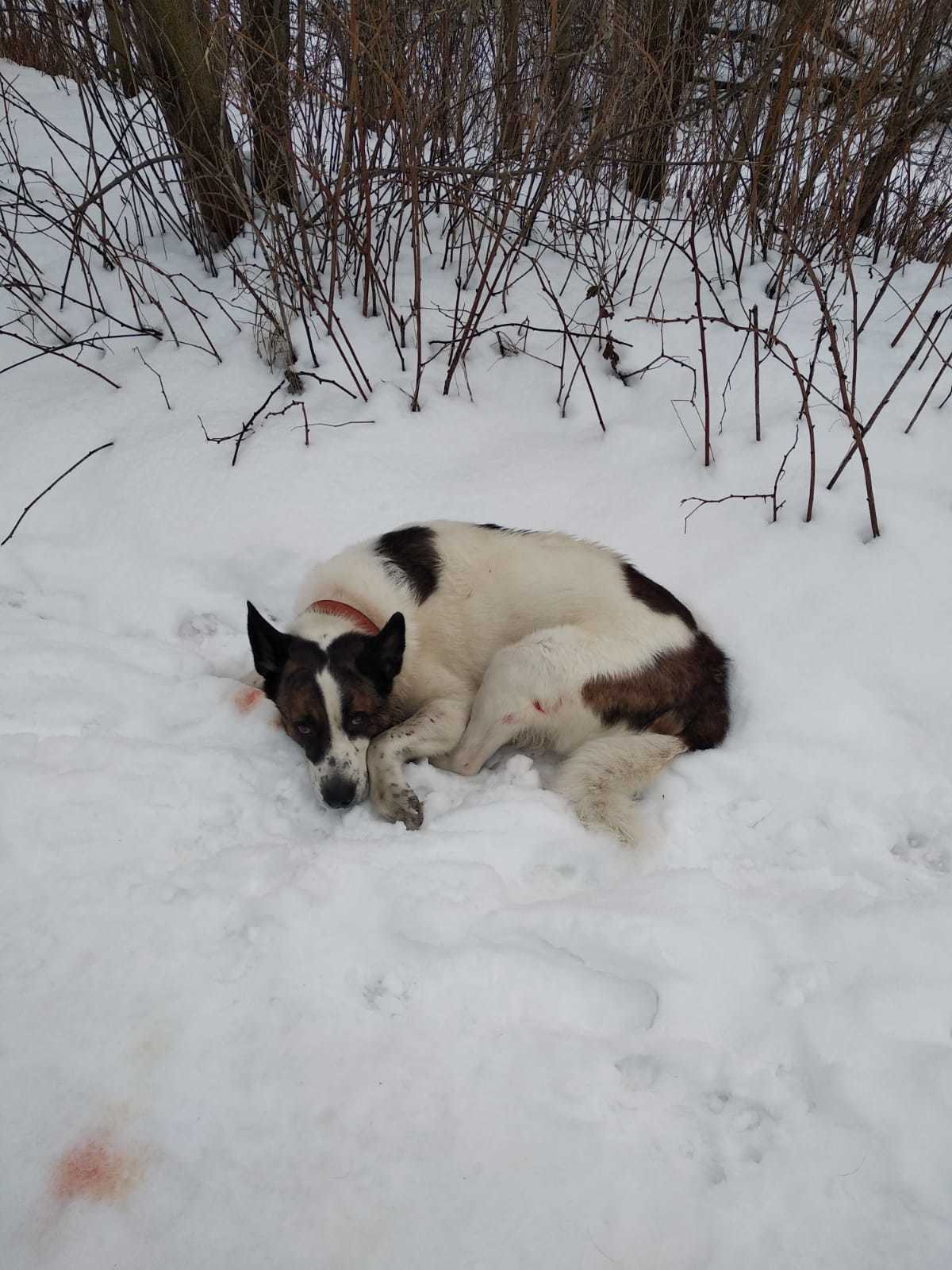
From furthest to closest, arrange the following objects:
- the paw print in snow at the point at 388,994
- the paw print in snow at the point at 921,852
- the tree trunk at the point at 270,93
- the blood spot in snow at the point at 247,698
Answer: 1. the tree trunk at the point at 270,93
2. the blood spot in snow at the point at 247,698
3. the paw print in snow at the point at 921,852
4. the paw print in snow at the point at 388,994

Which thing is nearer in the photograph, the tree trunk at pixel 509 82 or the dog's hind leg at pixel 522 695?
the dog's hind leg at pixel 522 695

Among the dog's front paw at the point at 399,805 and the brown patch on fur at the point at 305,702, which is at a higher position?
the brown patch on fur at the point at 305,702

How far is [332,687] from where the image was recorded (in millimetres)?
2797

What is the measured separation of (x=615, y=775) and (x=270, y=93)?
4.11 metres

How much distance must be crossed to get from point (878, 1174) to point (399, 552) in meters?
2.53

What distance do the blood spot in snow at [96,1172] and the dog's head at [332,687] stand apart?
3.75 ft

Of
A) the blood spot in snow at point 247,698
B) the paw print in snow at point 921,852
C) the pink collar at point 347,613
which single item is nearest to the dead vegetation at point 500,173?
the pink collar at point 347,613

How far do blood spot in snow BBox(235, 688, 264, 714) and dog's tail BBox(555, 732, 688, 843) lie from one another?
3.96ft

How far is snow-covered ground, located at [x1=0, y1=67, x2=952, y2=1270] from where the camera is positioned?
5.44 ft

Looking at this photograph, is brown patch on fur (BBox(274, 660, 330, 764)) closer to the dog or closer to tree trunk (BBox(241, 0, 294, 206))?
the dog

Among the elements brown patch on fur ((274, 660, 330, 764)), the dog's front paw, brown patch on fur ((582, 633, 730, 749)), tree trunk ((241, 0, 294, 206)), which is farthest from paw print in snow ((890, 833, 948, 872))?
tree trunk ((241, 0, 294, 206))

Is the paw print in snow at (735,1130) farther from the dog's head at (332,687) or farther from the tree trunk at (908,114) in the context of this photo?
the tree trunk at (908,114)

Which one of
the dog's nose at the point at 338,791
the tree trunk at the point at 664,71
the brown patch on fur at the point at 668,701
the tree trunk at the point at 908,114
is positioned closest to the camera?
the dog's nose at the point at 338,791

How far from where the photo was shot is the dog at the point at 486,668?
276 cm
